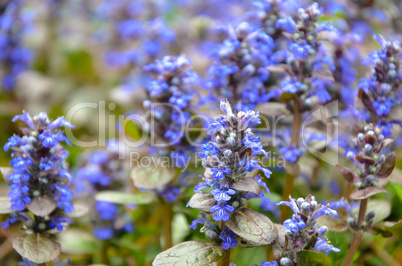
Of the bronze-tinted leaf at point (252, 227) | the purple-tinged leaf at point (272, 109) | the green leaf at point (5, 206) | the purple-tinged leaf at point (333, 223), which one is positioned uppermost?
the purple-tinged leaf at point (272, 109)

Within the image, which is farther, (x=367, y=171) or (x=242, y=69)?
(x=242, y=69)

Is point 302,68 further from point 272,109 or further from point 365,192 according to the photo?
point 365,192

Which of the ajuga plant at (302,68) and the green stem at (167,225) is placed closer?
the ajuga plant at (302,68)

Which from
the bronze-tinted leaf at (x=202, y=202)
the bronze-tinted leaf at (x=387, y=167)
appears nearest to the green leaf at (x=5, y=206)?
the bronze-tinted leaf at (x=202, y=202)

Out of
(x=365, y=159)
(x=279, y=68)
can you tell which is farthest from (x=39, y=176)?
(x=365, y=159)

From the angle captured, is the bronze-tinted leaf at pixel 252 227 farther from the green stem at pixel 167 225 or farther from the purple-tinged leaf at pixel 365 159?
the green stem at pixel 167 225

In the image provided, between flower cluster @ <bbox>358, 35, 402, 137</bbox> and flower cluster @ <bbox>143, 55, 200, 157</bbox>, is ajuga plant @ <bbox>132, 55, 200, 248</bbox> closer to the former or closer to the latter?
flower cluster @ <bbox>143, 55, 200, 157</bbox>

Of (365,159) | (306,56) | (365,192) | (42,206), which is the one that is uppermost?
(306,56)

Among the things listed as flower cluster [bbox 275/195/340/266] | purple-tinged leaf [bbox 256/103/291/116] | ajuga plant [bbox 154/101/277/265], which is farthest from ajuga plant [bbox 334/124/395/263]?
ajuga plant [bbox 154/101/277/265]
